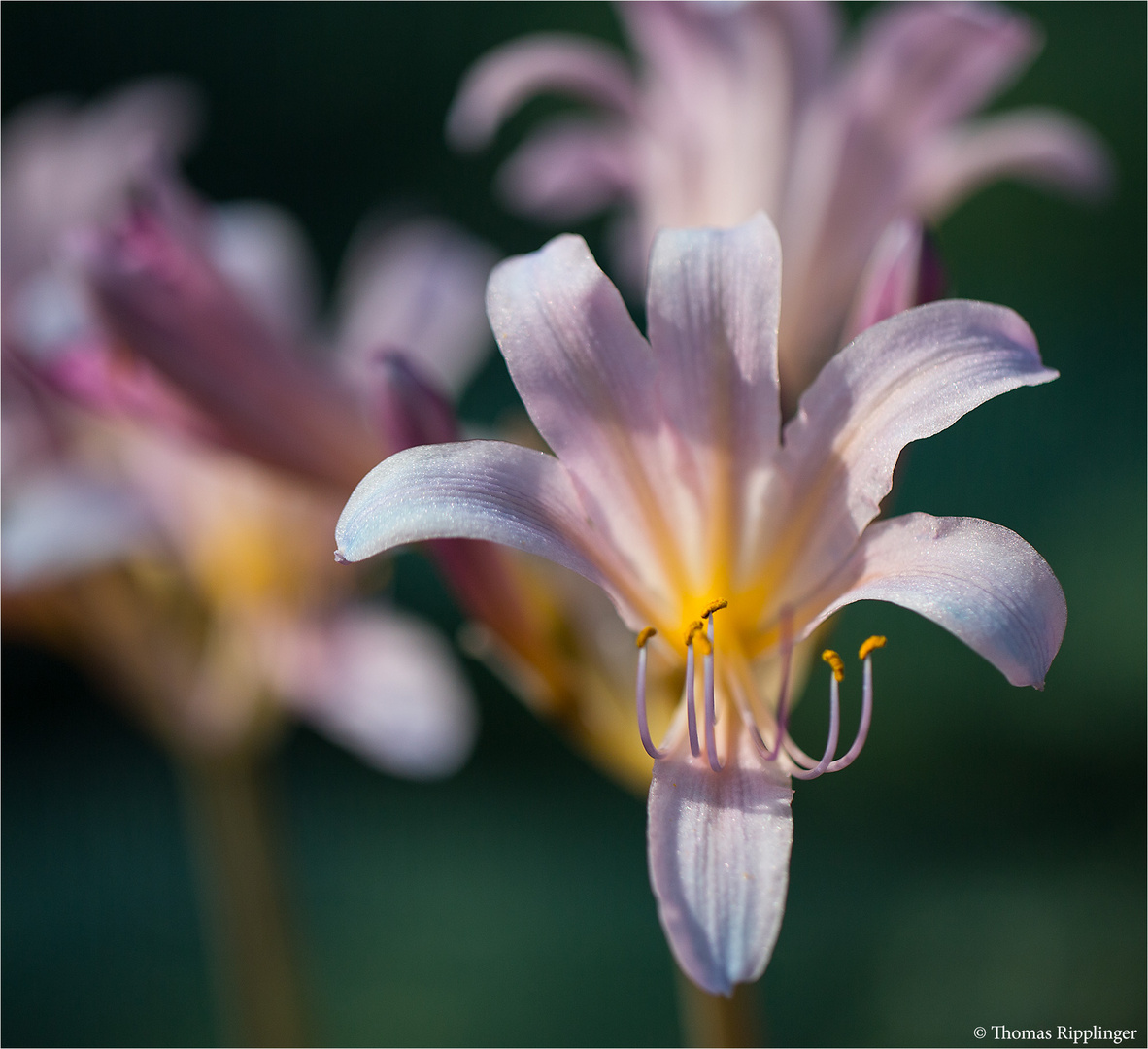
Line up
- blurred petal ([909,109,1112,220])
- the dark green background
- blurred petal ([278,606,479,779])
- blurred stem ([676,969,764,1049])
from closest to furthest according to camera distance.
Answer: blurred stem ([676,969,764,1049]), blurred petal ([909,109,1112,220]), blurred petal ([278,606,479,779]), the dark green background

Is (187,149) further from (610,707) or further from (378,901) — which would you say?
(610,707)

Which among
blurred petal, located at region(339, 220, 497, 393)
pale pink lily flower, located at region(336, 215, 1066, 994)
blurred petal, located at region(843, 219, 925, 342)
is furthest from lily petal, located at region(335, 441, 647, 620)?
blurred petal, located at region(339, 220, 497, 393)

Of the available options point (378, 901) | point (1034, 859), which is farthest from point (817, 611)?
point (378, 901)

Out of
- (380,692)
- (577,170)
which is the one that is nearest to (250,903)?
(380,692)

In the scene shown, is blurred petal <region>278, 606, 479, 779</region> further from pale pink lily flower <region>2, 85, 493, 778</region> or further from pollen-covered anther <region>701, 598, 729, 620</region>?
pollen-covered anther <region>701, 598, 729, 620</region>

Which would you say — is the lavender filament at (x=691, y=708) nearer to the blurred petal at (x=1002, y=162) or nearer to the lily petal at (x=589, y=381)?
the lily petal at (x=589, y=381)

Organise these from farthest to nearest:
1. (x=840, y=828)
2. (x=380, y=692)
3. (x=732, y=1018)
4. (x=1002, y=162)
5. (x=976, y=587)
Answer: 1. (x=840, y=828)
2. (x=380, y=692)
3. (x=1002, y=162)
4. (x=732, y=1018)
5. (x=976, y=587)

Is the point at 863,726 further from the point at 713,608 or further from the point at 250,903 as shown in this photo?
the point at 250,903
